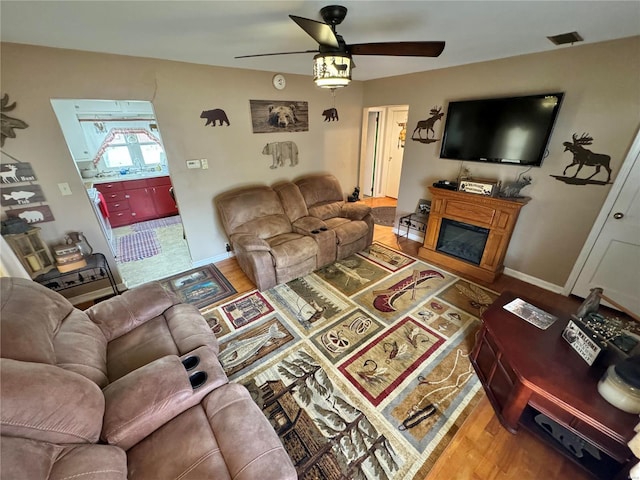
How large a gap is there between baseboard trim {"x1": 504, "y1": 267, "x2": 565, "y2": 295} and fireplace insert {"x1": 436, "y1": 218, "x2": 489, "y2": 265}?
43cm

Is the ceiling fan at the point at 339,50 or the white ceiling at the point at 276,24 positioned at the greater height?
the white ceiling at the point at 276,24

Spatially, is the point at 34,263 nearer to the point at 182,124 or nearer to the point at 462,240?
the point at 182,124

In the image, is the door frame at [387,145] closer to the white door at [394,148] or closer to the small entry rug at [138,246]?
the white door at [394,148]

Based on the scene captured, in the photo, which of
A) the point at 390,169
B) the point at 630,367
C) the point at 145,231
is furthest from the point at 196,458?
the point at 390,169

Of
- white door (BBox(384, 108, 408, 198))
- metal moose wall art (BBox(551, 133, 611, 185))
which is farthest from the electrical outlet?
white door (BBox(384, 108, 408, 198))

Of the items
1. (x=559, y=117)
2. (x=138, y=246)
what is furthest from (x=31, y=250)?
(x=559, y=117)

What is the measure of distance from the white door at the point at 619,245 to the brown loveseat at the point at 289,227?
7.57 feet

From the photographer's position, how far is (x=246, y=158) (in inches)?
134

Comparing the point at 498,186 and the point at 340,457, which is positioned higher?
the point at 498,186

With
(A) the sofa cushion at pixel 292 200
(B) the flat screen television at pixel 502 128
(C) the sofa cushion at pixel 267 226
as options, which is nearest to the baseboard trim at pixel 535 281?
(B) the flat screen television at pixel 502 128

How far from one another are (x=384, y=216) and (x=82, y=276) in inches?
181

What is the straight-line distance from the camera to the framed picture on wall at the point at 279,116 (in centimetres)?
330

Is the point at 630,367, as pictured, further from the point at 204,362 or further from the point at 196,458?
the point at 204,362

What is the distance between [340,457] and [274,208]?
271 centimetres
